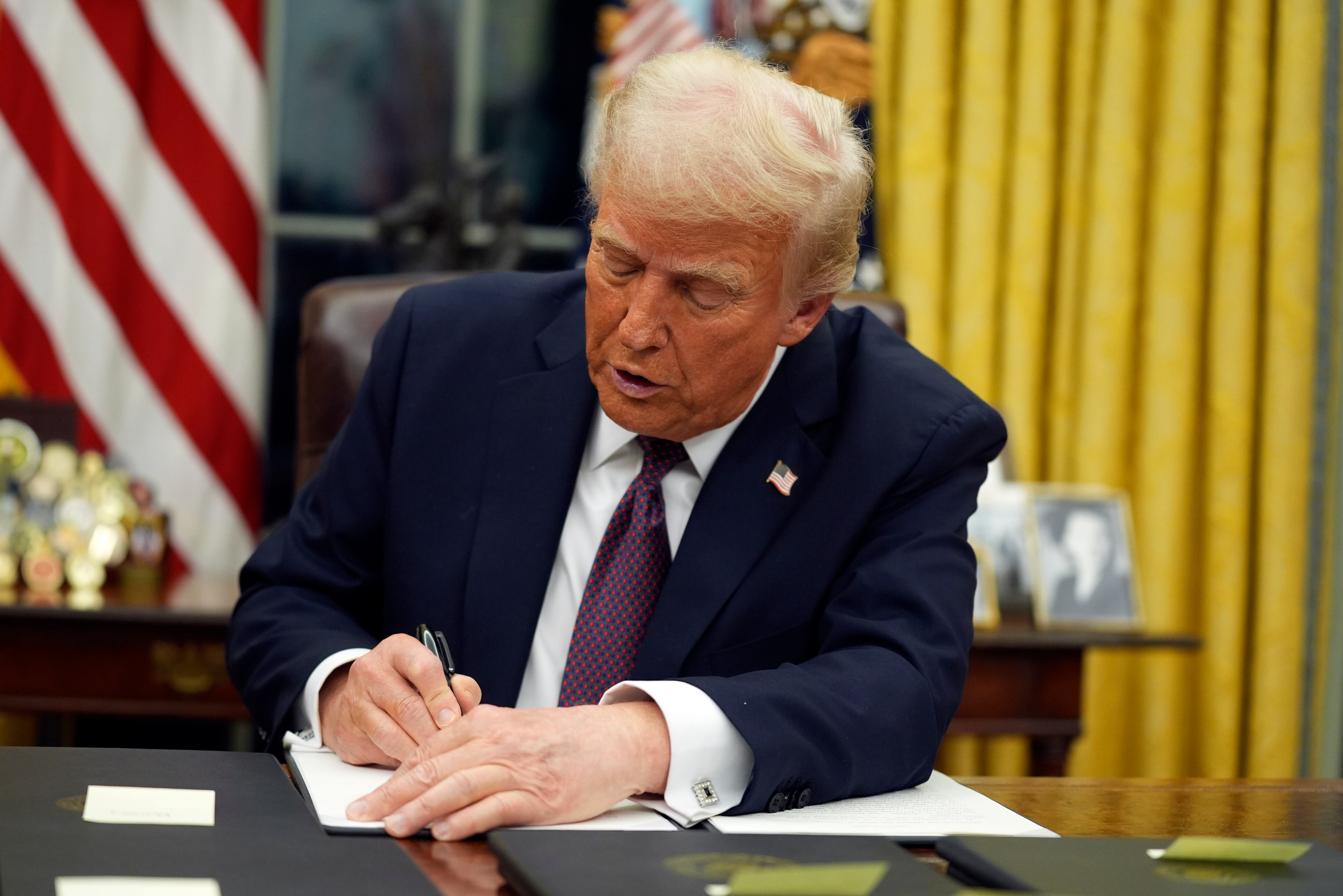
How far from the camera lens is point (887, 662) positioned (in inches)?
52.5

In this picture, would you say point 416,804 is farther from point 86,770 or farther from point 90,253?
point 90,253

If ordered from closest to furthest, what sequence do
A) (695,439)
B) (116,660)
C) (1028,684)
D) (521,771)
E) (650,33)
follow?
1. (521,771)
2. (695,439)
3. (116,660)
4. (1028,684)
5. (650,33)

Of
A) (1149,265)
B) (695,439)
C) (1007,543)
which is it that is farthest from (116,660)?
(1149,265)

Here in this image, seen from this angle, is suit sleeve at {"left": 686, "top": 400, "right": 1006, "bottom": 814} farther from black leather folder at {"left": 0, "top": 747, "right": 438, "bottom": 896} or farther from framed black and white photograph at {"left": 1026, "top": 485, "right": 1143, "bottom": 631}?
framed black and white photograph at {"left": 1026, "top": 485, "right": 1143, "bottom": 631}

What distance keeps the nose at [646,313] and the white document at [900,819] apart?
499 millimetres

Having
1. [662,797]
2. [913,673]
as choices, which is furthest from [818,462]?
[662,797]

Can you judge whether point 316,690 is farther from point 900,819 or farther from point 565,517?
point 900,819

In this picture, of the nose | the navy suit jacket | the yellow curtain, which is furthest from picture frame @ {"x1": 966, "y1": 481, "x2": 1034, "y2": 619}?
the nose

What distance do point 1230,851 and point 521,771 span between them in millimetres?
496

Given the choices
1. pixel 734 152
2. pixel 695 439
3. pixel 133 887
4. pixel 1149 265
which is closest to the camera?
pixel 133 887

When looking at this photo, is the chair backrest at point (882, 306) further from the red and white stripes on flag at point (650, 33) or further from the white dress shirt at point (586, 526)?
the red and white stripes on flag at point (650, 33)

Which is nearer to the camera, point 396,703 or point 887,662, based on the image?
point 396,703

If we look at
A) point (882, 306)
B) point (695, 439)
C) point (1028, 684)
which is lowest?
point (1028, 684)

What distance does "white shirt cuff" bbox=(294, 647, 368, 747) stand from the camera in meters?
1.35
